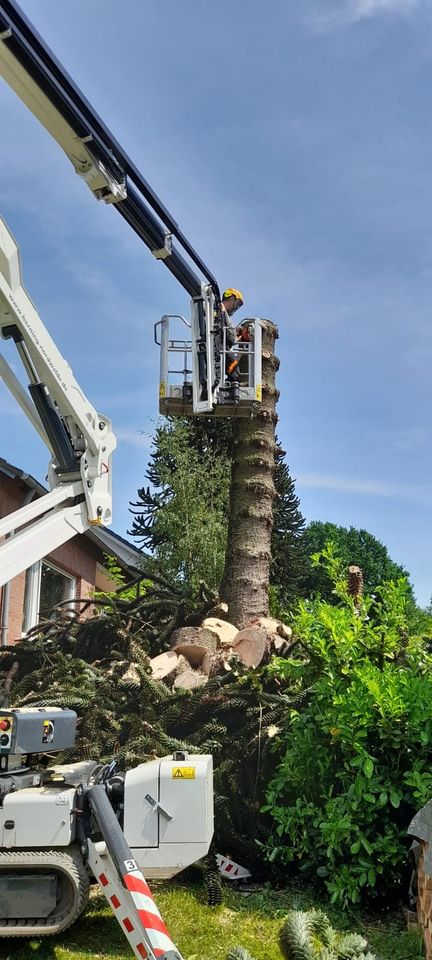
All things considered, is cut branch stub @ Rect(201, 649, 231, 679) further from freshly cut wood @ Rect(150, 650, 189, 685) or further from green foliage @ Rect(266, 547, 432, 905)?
green foliage @ Rect(266, 547, 432, 905)

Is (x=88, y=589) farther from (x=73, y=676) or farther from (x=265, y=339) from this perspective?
(x=73, y=676)

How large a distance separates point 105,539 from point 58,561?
4.31 metres

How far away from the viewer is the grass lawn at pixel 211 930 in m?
5.51

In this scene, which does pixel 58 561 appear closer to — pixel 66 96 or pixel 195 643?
pixel 195 643

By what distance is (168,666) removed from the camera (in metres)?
8.44

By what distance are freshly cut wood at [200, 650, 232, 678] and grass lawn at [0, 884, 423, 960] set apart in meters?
2.09

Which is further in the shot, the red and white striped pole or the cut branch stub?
the cut branch stub

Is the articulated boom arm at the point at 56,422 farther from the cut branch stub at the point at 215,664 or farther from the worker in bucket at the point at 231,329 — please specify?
the worker in bucket at the point at 231,329

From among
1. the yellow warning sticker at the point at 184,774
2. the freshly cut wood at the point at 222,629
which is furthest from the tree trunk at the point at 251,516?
the yellow warning sticker at the point at 184,774

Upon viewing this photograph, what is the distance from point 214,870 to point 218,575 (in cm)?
1311

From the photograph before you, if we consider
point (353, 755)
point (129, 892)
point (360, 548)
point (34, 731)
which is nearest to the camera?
point (129, 892)

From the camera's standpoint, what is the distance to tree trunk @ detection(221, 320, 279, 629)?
9906 millimetres

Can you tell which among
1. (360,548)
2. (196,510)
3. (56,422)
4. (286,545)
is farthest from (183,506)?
(360,548)

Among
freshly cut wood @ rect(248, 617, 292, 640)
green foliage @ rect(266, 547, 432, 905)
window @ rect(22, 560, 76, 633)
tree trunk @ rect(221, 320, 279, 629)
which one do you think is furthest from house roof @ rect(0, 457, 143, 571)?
green foliage @ rect(266, 547, 432, 905)
